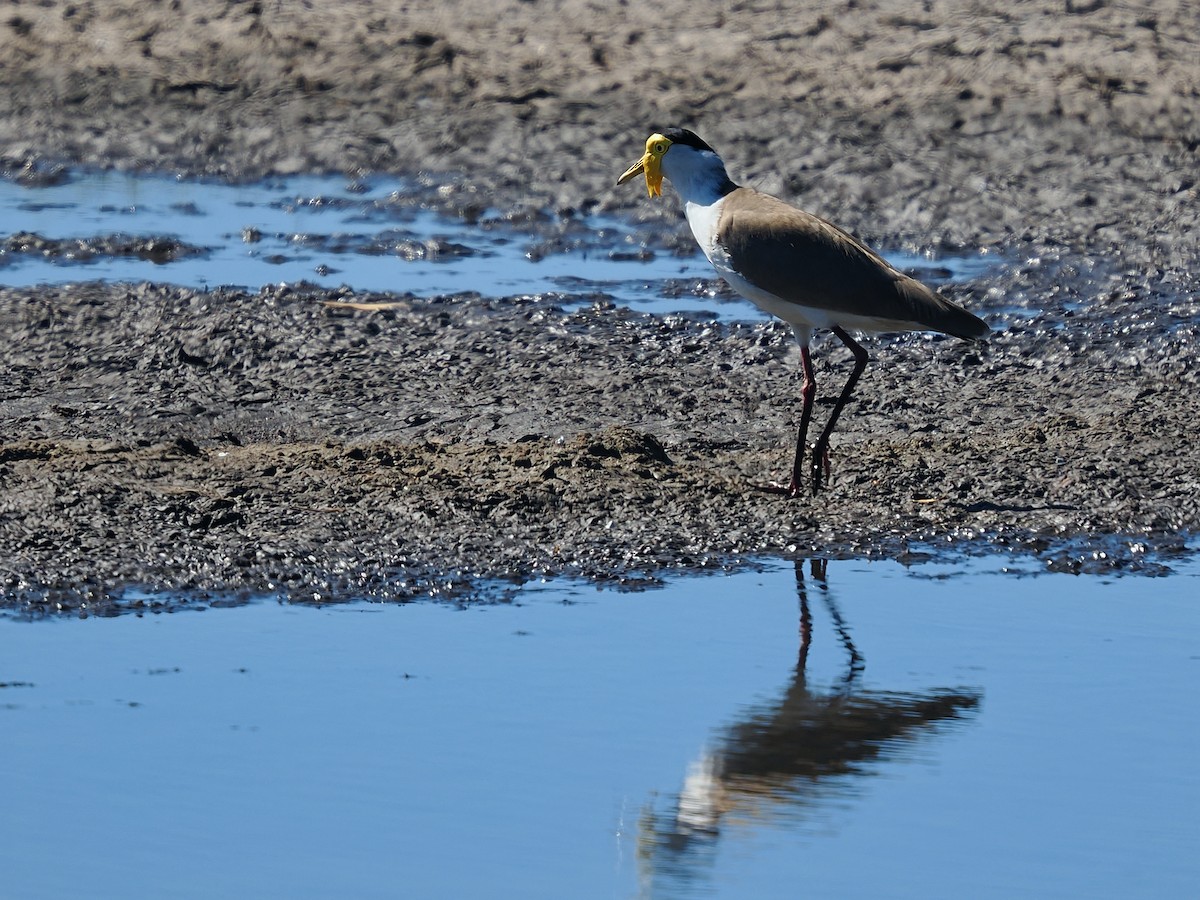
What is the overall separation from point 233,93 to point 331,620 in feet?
28.5

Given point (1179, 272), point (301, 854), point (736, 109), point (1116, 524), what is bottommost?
point (301, 854)

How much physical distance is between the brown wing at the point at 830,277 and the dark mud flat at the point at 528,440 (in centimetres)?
65

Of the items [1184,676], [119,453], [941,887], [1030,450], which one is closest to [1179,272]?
[1030,450]

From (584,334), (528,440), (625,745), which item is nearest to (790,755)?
(625,745)

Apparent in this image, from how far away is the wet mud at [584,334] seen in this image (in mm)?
7082

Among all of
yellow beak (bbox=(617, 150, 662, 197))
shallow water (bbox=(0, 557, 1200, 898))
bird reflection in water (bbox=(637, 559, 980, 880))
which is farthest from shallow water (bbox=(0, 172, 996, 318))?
bird reflection in water (bbox=(637, 559, 980, 880))

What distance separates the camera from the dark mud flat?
6.86 m

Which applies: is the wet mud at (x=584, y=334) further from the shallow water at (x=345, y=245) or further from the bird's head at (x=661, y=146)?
the bird's head at (x=661, y=146)

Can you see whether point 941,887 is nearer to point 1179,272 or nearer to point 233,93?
point 1179,272

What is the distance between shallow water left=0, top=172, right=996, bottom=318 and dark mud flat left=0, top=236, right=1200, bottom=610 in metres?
0.44

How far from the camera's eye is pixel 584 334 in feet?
32.7

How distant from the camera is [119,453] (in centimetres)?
757

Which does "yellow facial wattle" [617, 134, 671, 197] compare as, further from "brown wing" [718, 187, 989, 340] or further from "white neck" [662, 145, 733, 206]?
"brown wing" [718, 187, 989, 340]

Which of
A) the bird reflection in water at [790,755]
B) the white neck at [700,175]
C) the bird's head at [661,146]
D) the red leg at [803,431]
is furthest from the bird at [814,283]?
the bird reflection in water at [790,755]
